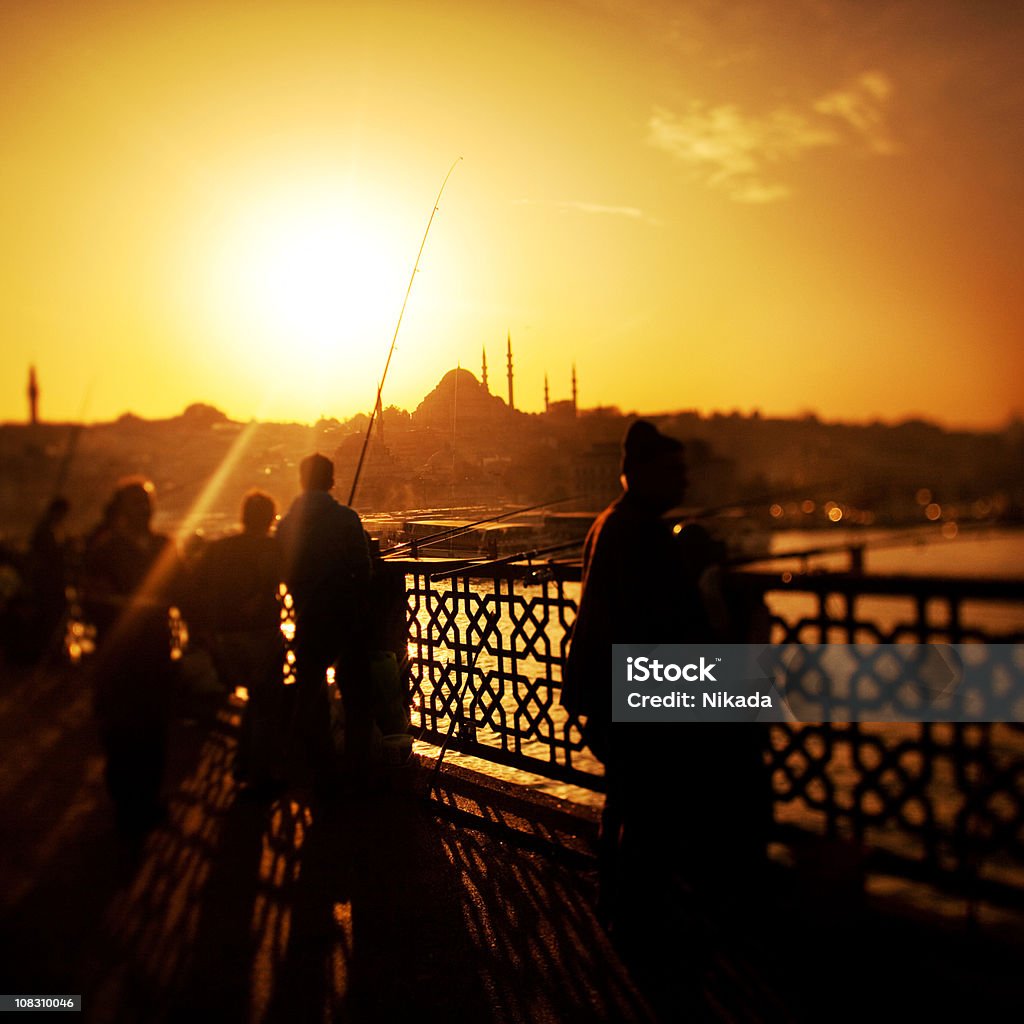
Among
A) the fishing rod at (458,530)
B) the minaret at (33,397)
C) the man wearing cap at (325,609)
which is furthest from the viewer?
the minaret at (33,397)

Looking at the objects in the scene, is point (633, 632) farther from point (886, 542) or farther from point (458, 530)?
point (458, 530)

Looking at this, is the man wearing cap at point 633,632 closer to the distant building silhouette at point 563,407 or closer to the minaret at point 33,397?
the distant building silhouette at point 563,407

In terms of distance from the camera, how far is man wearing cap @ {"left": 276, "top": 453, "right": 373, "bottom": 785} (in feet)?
19.9

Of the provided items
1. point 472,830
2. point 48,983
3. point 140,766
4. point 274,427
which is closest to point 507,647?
point 472,830

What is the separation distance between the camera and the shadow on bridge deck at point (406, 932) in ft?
11.3

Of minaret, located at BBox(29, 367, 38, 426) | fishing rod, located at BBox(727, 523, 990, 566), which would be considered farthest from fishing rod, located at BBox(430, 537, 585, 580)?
minaret, located at BBox(29, 367, 38, 426)

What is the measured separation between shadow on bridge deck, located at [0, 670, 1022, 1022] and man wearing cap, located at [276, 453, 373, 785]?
1.40 feet

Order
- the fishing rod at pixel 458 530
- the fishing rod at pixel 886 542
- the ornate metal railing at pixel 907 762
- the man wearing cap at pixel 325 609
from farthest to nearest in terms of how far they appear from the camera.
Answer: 1. the fishing rod at pixel 458 530
2. the man wearing cap at pixel 325 609
3. the ornate metal railing at pixel 907 762
4. the fishing rod at pixel 886 542

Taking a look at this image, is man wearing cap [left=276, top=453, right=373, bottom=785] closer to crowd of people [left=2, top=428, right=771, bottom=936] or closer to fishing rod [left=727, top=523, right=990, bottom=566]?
crowd of people [left=2, top=428, right=771, bottom=936]

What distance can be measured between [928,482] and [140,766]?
4448 mm

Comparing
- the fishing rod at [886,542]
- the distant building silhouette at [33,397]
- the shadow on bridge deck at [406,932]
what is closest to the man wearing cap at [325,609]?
the shadow on bridge deck at [406,932]

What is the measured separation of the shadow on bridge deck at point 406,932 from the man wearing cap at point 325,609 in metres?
0.43

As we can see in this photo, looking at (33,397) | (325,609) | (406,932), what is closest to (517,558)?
(325,609)

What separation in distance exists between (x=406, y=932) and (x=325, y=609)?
7.60ft
